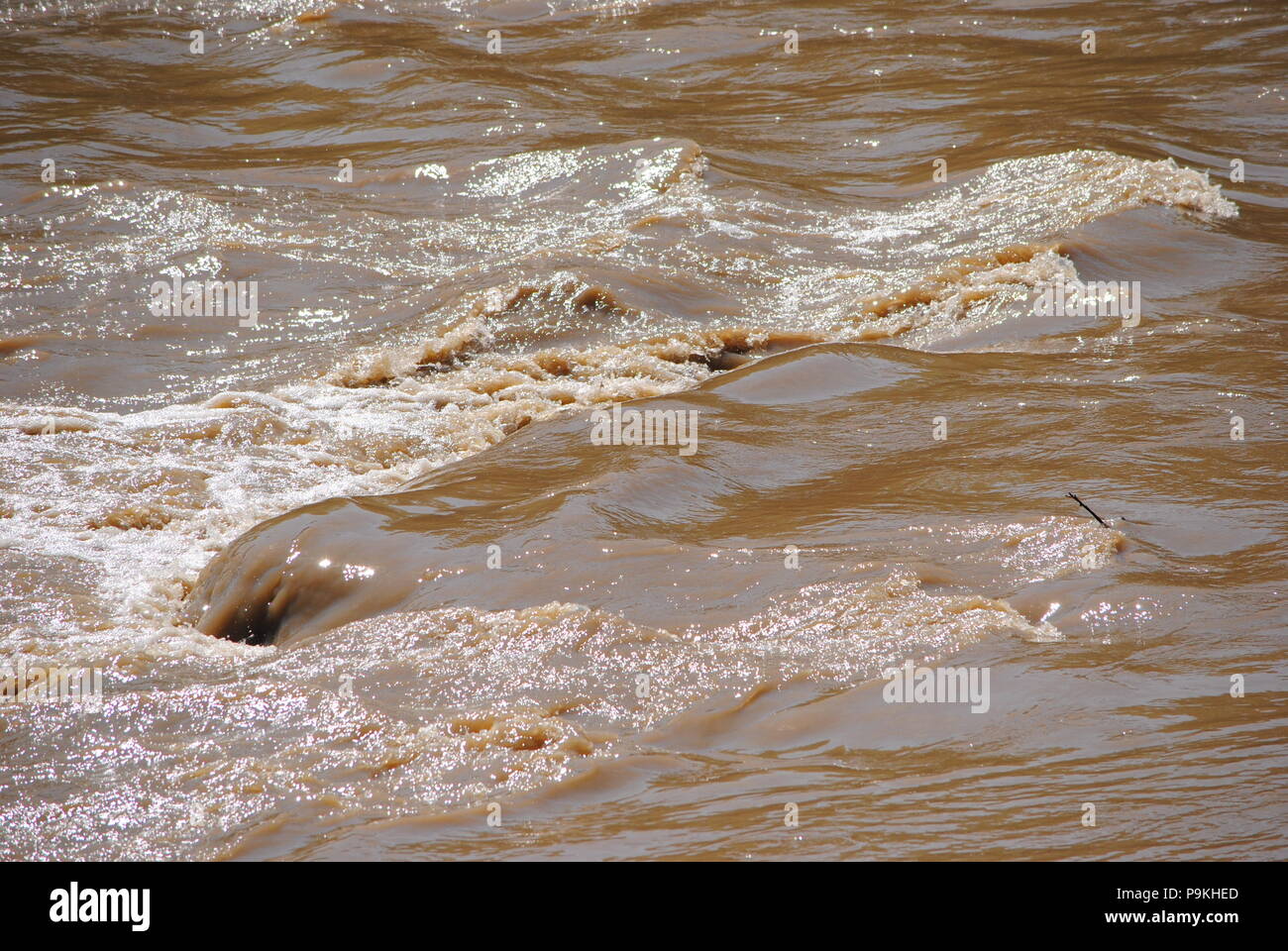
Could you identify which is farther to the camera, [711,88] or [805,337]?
[711,88]

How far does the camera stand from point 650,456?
521 centimetres

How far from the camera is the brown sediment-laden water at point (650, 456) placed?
10.4 ft

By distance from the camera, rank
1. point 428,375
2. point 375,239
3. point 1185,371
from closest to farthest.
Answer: point 1185,371, point 428,375, point 375,239

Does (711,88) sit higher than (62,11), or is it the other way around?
(62,11)

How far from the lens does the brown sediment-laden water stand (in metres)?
3.18

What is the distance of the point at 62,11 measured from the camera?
47.1ft

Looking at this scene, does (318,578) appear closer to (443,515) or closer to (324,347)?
(443,515)

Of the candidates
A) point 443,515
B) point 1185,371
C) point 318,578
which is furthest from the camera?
point 1185,371

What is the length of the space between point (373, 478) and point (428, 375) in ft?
3.97
